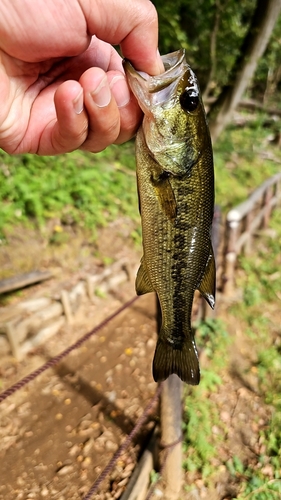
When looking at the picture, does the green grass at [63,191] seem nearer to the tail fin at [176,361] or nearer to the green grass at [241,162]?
the green grass at [241,162]

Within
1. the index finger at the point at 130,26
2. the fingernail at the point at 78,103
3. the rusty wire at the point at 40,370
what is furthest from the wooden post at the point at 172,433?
the index finger at the point at 130,26

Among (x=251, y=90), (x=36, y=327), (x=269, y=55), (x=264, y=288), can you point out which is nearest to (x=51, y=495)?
(x=36, y=327)

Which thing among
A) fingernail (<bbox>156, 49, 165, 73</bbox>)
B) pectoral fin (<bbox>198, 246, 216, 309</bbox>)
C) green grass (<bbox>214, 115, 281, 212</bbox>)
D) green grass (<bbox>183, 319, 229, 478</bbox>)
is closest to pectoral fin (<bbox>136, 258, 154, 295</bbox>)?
pectoral fin (<bbox>198, 246, 216, 309</bbox>)

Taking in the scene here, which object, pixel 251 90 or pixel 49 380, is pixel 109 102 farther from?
pixel 251 90

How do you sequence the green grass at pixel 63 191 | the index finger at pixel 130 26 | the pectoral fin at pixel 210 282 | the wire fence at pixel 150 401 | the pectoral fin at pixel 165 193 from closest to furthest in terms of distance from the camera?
1. the index finger at pixel 130 26
2. the pectoral fin at pixel 165 193
3. the pectoral fin at pixel 210 282
4. the wire fence at pixel 150 401
5. the green grass at pixel 63 191

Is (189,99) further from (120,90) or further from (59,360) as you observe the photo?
(59,360)
